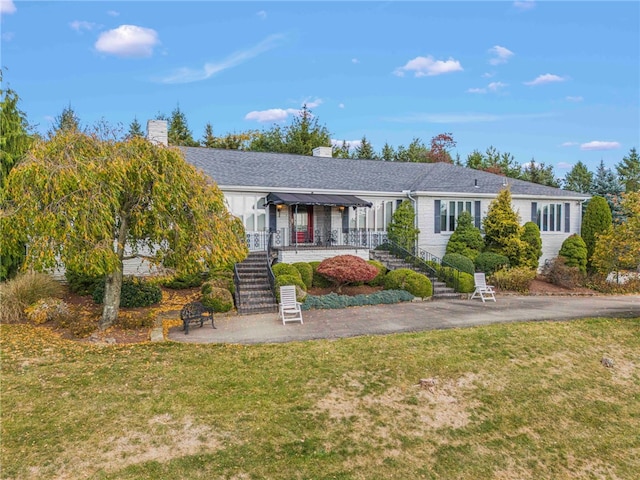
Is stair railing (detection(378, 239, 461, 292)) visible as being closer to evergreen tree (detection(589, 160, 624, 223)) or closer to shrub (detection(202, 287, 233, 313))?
shrub (detection(202, 287, 233, 313))

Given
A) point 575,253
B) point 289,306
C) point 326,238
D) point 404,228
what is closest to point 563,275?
point 575,253

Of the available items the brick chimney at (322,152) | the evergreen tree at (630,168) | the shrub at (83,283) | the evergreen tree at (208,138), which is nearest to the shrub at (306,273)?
the shrub at (83,283)

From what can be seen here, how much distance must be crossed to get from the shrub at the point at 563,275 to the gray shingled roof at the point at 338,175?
450 cm

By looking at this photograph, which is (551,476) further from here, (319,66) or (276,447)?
(319,66)

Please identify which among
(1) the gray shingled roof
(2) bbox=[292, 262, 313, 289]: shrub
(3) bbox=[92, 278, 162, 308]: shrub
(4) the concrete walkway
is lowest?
(4) the concrete walkway

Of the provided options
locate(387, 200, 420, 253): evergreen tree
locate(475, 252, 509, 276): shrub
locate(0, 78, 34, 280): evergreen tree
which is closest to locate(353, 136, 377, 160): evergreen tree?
locate(387, 200, 420, 253): evergreen tree

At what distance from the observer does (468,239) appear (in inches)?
802

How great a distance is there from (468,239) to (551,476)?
50.7ft

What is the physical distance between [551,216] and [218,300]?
19.6 m

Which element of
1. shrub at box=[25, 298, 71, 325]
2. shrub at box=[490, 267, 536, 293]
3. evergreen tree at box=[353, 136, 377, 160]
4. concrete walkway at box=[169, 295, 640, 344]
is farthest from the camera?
evergreen tree at box=[353, 136, 377, 160]

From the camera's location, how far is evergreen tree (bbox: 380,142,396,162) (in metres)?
47.8

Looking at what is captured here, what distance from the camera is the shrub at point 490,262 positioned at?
19.5 metres

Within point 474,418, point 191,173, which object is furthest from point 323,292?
point 474,418

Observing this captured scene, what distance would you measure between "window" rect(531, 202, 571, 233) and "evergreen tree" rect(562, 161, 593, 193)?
18.5 meters
